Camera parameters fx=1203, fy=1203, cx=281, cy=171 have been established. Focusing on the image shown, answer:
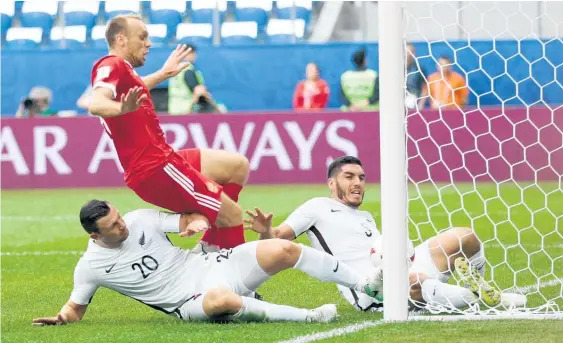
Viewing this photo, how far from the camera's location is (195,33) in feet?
67.1

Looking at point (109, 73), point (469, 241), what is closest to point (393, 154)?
point (469, 241)

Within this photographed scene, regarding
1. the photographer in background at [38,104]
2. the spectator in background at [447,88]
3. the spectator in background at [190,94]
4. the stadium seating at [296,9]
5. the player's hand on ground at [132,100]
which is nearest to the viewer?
the player's hand on ground at [132,100]

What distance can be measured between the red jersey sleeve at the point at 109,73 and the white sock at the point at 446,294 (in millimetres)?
1945

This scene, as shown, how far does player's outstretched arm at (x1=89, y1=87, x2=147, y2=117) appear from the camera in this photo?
5949 millimetres

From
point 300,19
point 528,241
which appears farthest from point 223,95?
point 528,241

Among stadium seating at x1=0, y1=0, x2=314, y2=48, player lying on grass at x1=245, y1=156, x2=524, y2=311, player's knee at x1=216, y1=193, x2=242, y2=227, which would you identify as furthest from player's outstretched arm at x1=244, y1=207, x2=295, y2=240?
stadium seating at x1=0, y1=0, x2=314, y2=48

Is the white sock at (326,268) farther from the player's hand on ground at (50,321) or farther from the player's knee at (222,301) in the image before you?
the player's hand on ground at (50,321)

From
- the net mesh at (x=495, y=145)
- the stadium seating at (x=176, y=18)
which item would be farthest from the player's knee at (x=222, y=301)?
the stadium seating at (x=176, y=18)

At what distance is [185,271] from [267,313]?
19.9 inches

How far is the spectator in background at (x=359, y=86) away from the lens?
55.7 feet

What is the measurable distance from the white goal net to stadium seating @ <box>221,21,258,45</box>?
339cm

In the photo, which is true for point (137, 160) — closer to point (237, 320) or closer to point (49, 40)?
point (237, 320)

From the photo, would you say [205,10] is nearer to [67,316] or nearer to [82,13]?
[82,13]

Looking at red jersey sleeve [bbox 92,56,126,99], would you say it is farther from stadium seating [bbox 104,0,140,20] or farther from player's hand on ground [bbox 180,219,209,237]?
stadium seating [bbox 104,0,140,20]
